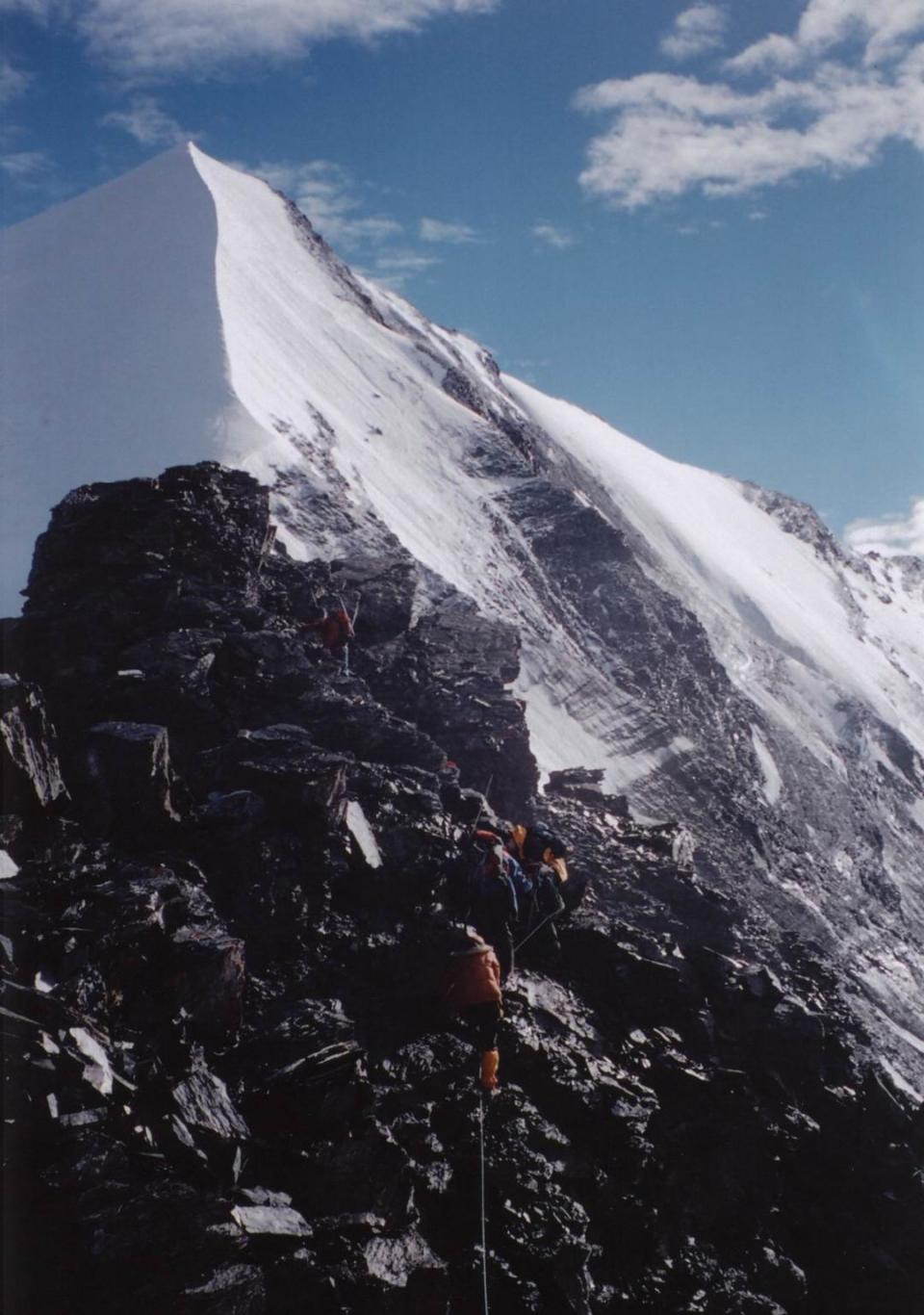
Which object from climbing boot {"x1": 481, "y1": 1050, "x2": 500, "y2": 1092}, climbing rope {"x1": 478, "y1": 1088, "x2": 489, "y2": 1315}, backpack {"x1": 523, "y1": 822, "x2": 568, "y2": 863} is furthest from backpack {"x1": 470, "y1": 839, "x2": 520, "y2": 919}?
climbing rope {"x1": 478, "y1": 1088, "x2": 489, "y2": 1315}

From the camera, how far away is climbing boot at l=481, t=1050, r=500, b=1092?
10508mm

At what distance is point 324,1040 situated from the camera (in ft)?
31.9

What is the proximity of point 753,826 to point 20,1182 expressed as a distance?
88.4ft

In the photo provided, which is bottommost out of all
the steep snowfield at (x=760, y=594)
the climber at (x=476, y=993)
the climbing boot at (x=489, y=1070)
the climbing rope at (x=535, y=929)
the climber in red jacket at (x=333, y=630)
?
the climbing boot at (x=489, y=1070)

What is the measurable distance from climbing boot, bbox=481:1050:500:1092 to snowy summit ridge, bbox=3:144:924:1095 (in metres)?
12.2

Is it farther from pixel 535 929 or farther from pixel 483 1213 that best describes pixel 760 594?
pixel 483 1213

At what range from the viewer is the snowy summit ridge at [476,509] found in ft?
91.6

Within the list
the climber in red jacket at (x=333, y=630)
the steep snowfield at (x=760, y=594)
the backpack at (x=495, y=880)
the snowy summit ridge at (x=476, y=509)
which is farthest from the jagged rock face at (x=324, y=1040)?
the steep snowfield at (x=760, y=594)

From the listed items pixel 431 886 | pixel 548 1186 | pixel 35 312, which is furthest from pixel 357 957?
pixel 35 312

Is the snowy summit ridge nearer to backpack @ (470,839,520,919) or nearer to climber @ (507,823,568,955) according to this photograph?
climber @ (507,823,568,955)

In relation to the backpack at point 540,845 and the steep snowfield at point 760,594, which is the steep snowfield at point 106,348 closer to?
the backpack at point 540,845

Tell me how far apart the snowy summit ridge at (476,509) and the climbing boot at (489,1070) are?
12152 millimetres

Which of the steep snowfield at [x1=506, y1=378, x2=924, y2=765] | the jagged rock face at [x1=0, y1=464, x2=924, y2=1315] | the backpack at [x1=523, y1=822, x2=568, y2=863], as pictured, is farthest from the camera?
the steep snowfield at [x1=506, y1=378, x2=924, y2=765]

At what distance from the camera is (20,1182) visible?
711 cm
